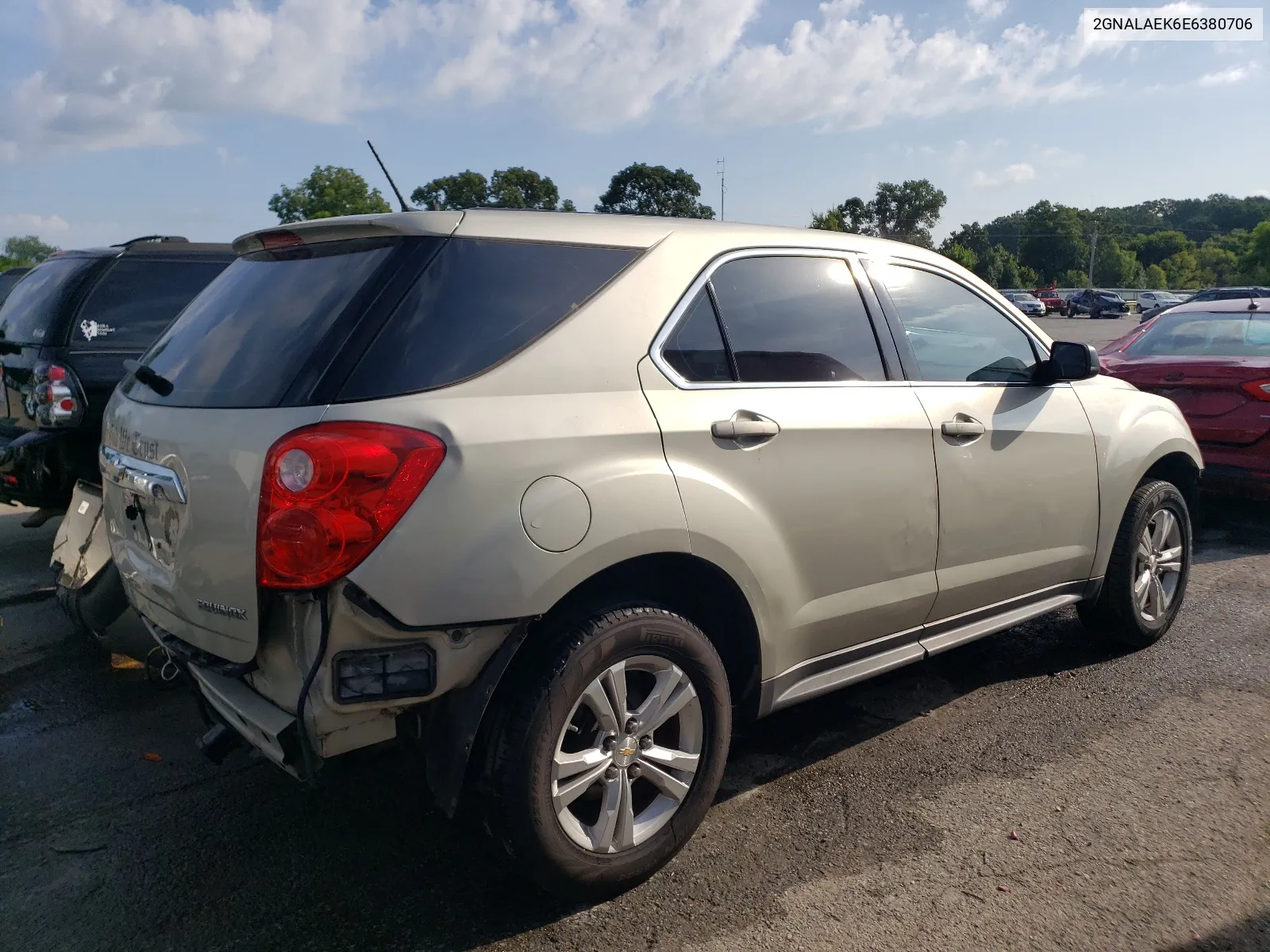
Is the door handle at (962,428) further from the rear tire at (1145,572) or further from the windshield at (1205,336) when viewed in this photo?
the windshield at (1205,336)

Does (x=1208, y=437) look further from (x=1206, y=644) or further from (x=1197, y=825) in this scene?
(x=1197, y=825)

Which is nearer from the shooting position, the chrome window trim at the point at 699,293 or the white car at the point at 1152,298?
the chrome window trim at the point at 699,293

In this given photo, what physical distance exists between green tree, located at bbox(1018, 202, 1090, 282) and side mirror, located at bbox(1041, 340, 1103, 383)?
123592 millimetres

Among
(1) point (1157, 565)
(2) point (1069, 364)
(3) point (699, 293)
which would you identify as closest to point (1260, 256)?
(1) point (1157, 565)

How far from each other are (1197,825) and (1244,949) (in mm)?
653

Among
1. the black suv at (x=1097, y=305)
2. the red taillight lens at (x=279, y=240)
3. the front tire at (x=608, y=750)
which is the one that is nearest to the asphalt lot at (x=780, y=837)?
the front tire at (x=608, y=750)

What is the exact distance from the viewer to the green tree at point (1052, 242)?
116 metres

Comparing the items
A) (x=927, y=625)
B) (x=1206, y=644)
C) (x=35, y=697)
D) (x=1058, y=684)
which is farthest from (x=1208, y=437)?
(x=35, y=697)

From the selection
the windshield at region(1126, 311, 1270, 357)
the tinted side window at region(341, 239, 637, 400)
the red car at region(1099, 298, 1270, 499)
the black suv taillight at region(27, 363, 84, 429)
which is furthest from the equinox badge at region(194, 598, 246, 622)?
the windshield at region(1126, 311, 1270, 357)

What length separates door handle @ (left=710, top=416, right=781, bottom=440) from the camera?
9.57 feet

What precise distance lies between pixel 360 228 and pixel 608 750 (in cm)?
159

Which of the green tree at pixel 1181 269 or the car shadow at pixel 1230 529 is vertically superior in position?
the car shadow at pixel 1230 529

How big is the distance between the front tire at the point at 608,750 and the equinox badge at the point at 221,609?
68 centimetres

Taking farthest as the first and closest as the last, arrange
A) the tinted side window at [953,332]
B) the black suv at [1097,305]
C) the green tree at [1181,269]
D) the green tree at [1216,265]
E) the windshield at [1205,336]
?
the green tree at [1181,269] → the green tree at [1216,265] → the black suv at [1097,305] → the windshield at [1205,336] → the tinted side window at [953,332]
